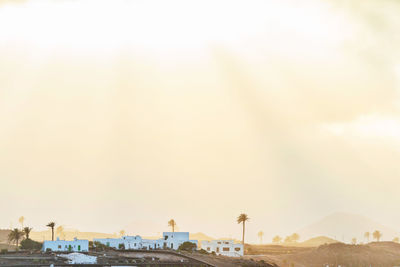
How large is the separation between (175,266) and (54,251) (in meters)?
32.8

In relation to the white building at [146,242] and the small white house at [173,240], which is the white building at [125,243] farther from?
the small white house at [173,240]

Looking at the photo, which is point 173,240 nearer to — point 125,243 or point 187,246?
point 187,246

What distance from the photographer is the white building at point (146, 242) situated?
613ft

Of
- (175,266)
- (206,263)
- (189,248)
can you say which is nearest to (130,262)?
(175,266)

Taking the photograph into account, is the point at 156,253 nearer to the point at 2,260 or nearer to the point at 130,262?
the point at 130,262

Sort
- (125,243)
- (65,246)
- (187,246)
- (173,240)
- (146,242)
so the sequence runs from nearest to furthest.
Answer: (65,246)
(125,243)
(146,242)
(187,246)
(173,240)

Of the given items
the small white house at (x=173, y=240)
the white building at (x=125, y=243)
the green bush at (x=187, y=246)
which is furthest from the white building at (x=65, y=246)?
the green bush at (x=187, y=246)

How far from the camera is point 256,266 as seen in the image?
182125mm

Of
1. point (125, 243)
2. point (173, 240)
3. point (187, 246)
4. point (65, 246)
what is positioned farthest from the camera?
point (173, 240)

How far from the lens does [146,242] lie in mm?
191000

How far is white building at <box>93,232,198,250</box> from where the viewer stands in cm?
18688

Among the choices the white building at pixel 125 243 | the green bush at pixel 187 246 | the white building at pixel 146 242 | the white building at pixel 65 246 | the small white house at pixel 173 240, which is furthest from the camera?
the small white house at pixel 173 240

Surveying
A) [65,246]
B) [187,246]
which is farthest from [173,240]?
[65,246]

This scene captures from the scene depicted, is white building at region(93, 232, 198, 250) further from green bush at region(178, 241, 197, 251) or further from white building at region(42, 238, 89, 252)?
white building at region(42, 238, 89, 252)
